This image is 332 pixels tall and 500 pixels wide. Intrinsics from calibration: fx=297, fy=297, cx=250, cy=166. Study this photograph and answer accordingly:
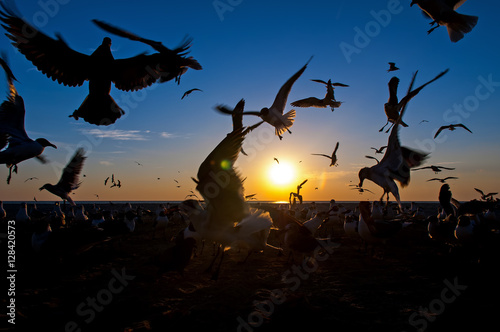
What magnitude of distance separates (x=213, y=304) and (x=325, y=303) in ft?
6.49

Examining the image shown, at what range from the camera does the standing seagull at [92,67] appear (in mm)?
5789

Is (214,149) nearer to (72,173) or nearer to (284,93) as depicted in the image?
(284,93)

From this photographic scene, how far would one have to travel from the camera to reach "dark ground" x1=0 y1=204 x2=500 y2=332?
14.4 ft

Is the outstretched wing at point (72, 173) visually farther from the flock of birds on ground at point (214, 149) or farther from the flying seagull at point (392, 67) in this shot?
the flying seagull at point (392, 67)

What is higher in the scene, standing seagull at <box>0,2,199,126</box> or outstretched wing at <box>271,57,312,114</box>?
outstretched wing at <box>271,57,312,114</box>

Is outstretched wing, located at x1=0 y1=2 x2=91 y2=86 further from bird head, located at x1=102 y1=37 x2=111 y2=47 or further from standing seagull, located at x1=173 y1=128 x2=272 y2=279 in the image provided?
standing seagull, located at x1=173 y1=128 x2=272 y2=279

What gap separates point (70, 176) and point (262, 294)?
9.96 m

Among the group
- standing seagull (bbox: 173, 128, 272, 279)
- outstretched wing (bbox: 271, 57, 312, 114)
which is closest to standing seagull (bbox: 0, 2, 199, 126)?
standing seagull (bbox: 173, 128, 272, 279)

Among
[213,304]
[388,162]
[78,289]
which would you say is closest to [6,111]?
[78,289]

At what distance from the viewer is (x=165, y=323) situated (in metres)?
4.42

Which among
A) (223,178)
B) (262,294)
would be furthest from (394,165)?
(223,178)

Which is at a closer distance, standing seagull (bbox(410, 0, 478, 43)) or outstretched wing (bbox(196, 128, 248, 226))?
outstretched wing (bbox(196, 128, 248, 226))

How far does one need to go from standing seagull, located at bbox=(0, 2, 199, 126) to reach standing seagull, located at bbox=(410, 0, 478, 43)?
5.81m

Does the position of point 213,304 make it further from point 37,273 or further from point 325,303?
point 37,273
